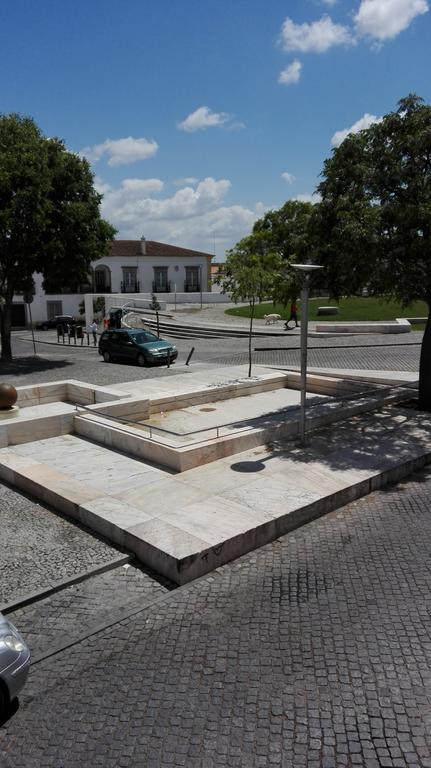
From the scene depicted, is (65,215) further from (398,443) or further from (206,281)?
(206,281)

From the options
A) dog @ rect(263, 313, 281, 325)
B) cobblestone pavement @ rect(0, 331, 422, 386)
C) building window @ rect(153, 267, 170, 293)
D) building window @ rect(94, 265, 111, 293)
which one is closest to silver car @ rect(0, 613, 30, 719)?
cobblestone pavement @ rect(0, 331, 422, 386)

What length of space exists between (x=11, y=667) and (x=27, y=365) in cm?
2023

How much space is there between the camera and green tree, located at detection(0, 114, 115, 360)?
2120cm

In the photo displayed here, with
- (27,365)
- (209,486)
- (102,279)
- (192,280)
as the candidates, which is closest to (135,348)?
(27,365)

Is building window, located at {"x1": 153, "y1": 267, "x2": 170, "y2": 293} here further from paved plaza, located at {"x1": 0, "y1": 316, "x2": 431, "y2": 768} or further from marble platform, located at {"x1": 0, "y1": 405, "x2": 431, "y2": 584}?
paved plaza, located at {"x1": 0, "y1": 316, "x2": 431, "y2": 768}

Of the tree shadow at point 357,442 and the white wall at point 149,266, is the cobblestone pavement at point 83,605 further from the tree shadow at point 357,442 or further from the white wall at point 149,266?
the white wall at point 149,266

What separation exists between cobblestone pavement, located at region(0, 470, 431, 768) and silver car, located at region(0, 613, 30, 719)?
0.22 metres

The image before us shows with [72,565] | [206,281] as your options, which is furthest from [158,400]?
[206,281]

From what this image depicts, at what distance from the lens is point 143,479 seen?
29.6ft

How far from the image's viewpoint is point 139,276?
195 feet

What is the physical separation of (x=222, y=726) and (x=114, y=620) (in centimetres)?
176

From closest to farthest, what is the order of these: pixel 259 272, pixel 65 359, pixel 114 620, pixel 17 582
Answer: pixel 114 620 < pixel 17 582 < pixel 259 272 < pixel 65 359

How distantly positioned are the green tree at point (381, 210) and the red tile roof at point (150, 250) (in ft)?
161

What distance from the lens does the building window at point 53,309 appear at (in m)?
55.5
